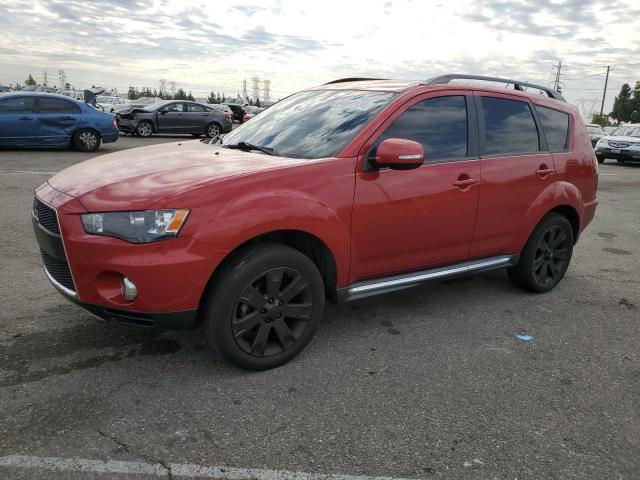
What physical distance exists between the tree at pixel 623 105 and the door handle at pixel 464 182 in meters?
72.1

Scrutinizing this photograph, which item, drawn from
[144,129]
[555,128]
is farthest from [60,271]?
[144,129]

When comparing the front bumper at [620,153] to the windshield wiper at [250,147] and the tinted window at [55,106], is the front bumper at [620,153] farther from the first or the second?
the windshield wiper at [250,147]

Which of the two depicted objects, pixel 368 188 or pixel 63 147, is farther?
pixel 63 147

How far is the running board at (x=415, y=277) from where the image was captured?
3.53 m

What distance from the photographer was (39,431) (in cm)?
254

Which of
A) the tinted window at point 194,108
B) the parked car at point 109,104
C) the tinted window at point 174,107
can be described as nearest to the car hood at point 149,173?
the tinted window at point 174,107

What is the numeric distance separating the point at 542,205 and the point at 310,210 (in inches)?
92.5

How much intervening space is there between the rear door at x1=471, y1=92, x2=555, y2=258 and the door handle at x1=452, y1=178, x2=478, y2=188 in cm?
11

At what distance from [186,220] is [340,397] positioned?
126 cm

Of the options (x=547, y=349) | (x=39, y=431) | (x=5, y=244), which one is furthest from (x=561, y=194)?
(x=5, y=244)

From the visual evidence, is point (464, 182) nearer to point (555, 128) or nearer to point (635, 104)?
point (555, 128)

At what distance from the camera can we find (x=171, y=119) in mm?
20297

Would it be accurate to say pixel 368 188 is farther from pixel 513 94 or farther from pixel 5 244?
pixel 5 244

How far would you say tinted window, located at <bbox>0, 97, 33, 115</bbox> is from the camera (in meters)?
12.5
